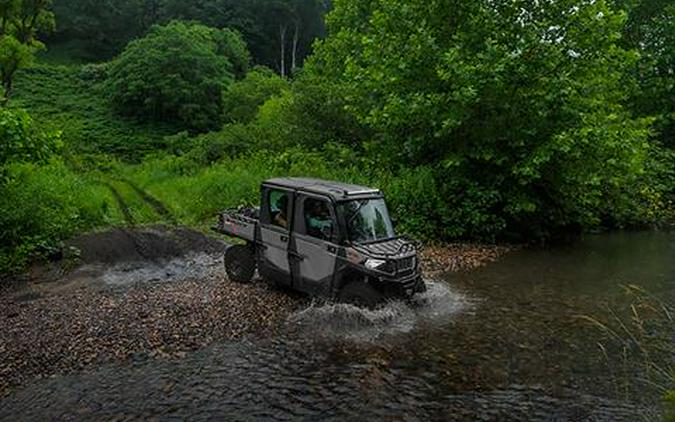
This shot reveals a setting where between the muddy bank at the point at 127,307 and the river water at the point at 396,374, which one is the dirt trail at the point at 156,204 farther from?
the river water at the point at 396,374

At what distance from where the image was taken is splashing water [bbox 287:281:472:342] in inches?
344

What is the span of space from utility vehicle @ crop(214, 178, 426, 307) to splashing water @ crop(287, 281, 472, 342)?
19cm

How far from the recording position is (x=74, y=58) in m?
71.9

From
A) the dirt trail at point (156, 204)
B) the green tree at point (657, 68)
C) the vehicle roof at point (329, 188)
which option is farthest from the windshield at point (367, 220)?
the green tree at point (657, 68)

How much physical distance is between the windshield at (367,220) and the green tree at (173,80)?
39.1m

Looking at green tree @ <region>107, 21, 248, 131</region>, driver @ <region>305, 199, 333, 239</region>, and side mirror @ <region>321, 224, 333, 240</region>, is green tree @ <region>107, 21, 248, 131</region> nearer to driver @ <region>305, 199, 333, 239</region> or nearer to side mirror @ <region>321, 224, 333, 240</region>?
driver @ <region>305, 199, 333, 239</region>

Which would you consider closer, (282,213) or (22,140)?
(282,213)

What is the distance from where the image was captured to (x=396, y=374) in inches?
290

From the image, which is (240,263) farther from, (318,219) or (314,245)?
(318,219)

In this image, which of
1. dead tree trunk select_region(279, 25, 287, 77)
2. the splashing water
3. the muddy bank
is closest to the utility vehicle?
the splashing water

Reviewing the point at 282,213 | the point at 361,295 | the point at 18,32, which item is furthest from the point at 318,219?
the point at 18,32

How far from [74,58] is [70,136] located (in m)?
34.3

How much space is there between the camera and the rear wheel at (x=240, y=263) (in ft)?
37.7

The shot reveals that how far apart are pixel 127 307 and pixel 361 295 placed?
425 cm
